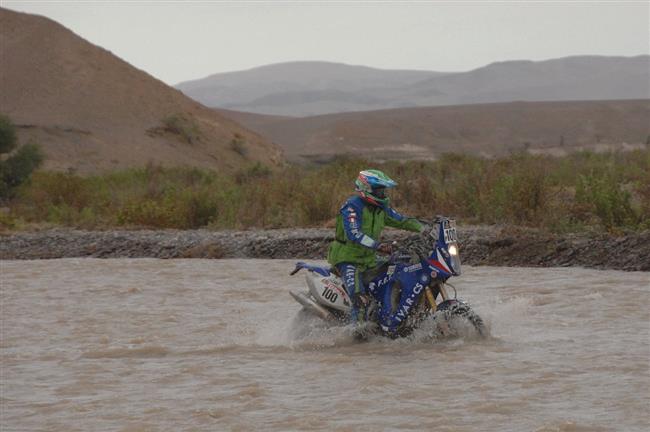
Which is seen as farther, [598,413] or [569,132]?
[569,132]

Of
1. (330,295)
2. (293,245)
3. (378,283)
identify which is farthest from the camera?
(293,245)

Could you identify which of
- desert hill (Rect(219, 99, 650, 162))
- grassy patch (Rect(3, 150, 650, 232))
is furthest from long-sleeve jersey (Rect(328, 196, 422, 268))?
desert hill (Rect(219, 99, 650, 162))

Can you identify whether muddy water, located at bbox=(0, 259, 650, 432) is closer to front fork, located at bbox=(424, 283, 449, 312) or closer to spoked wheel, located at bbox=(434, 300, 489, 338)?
spoked wheel, located at bbox=(434, 300, 489, 338)

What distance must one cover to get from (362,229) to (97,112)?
171 ft

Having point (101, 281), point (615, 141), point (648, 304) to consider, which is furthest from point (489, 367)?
point (615, 141)

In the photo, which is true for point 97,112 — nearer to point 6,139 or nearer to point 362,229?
point 6,139

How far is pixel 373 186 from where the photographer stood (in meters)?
11.0

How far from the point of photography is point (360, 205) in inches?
436

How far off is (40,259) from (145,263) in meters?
2.60

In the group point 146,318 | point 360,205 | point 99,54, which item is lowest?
point 146,318

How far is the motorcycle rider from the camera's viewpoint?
10953mm

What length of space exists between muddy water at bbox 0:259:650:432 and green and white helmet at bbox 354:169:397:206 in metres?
1.37

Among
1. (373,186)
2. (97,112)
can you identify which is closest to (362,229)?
(373,186)

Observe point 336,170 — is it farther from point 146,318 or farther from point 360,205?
point 360,205
